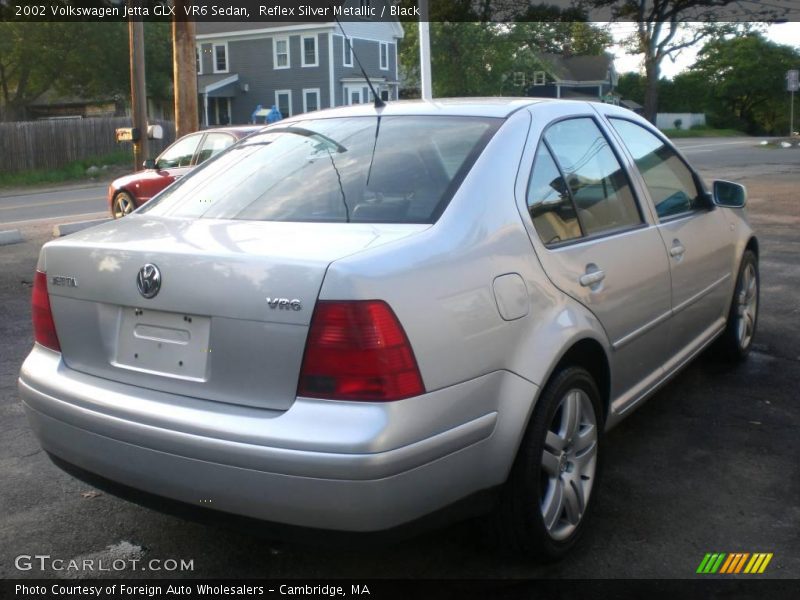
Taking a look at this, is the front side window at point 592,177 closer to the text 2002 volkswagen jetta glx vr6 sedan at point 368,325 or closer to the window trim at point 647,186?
the text 2002 volkswagen jetta glx vr6 sedan at point 368,325

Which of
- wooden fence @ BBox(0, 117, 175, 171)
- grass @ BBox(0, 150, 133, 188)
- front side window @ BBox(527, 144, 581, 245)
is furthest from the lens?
wooden fence @ BBox(0, 117, 175, 171)

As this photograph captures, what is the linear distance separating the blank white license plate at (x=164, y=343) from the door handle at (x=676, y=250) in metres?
2.40

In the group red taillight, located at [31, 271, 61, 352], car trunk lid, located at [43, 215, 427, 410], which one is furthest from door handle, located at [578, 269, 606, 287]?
red taillight, located at [31, 271, 61, 352]

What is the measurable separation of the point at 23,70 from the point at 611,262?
1943 inches

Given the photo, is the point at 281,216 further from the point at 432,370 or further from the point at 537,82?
the point at 537,82

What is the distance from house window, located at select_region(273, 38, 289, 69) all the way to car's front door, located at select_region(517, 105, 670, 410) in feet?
145

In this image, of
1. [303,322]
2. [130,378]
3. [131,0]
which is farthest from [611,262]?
[131,0]

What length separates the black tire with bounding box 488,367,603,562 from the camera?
9.93ft

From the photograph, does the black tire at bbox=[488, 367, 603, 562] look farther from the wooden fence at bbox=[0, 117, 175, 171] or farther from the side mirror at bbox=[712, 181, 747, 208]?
the wooden fence at bbox=[0, 117, 175, 171]

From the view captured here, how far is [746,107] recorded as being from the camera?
261 ft

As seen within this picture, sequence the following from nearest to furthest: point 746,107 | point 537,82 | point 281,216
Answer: point 281,216 → point 537,82 → point 746,107

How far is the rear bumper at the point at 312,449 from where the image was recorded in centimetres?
252

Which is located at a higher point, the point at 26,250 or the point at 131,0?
the point at 131,0

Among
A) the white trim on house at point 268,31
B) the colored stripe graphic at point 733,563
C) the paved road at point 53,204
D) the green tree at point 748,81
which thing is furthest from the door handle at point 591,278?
the green tree at point 748,81
